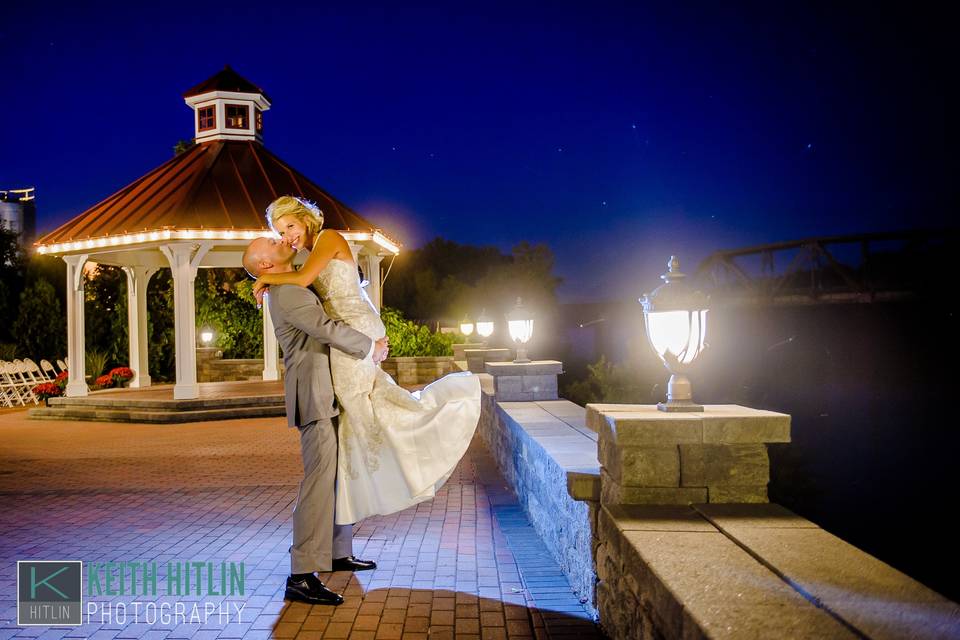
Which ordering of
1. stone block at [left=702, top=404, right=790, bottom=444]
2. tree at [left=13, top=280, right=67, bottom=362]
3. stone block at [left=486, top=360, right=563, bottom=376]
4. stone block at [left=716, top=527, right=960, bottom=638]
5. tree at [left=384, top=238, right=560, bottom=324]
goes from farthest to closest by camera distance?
tree at [left=384, top=238, right=560, bottom=324]
tree at [left=13, top=280, right=67, bottom=362]
stone block at [left=486, top=360, right=563, bottom=376]
stone block at [left=702, top=404, right=790, bottom=444]
stone block at [left=716, top=527, right=960, bottom=638]

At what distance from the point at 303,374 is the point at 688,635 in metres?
2.57

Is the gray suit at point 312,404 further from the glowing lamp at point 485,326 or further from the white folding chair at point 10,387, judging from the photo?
the white folding chair at point 10,387

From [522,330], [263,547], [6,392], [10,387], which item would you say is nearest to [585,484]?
[263,547]

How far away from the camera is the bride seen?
13.3ft

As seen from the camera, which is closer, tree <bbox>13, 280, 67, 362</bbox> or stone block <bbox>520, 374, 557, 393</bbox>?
stone block <bbox>520, 374, 557, 393</bbox>

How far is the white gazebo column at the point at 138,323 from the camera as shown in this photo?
17656 mm

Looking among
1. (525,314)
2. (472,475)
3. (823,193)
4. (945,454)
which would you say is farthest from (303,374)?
(823,193)

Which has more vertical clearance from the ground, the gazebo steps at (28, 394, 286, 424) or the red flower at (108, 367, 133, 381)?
the red flower at (108, 367, 133, 381)

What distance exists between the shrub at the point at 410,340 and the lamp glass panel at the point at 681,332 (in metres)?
16.8

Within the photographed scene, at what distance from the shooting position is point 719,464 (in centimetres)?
318

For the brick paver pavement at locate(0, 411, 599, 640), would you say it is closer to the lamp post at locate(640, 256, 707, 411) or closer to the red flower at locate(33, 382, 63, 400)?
the lamp post at locate(640, 256, 707, 411)

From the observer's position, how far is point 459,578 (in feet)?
14.1

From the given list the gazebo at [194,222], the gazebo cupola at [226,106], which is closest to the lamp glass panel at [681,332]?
the gazebo at [194,222]
